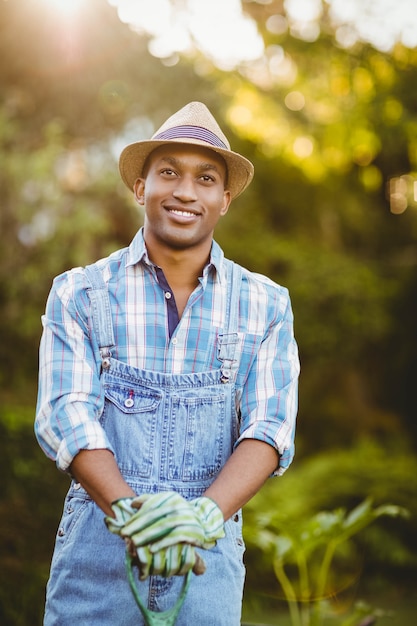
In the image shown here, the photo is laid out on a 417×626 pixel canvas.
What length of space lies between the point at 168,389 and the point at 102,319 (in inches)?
10.7

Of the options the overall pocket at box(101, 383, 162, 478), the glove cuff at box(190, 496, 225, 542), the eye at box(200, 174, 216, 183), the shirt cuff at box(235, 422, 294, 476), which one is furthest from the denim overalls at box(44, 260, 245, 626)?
the eye at box(200, 174, 216, 183)

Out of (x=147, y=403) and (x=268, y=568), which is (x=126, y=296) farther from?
(x=268, y=568)

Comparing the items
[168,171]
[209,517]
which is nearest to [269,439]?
[209,517]

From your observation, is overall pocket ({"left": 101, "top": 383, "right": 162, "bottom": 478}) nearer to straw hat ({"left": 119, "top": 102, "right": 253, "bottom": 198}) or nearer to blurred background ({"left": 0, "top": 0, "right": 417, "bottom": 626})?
straw hat ({"left": 119, "top": 102, "right": 253, "bottom": 198})

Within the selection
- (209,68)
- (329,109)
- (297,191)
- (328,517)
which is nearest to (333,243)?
(297,191)

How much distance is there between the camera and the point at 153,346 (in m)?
2.03

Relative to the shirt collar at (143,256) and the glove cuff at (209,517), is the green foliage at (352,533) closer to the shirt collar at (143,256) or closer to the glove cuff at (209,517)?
the shirt collar at (143,256)

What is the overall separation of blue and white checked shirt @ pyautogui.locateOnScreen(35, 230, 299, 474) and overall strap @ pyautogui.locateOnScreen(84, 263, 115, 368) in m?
0.02

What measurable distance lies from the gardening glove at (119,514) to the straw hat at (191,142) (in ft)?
3.39

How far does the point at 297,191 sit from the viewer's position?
9156mm

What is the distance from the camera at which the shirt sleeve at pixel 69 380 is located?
1.84 meters

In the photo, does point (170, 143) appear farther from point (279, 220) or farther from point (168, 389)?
point (279, 220)

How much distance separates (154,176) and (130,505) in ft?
3.22

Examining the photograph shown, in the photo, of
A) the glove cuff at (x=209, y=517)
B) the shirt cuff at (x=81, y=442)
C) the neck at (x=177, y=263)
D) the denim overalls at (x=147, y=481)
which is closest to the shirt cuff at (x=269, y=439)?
the denim overalls at (x=147, y=481)
